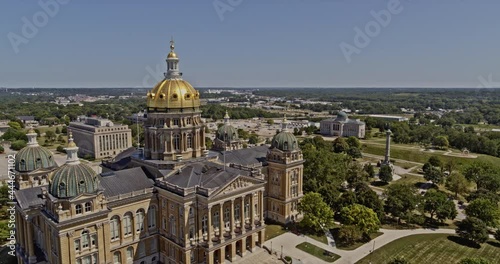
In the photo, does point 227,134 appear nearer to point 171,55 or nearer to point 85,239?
point 171,55

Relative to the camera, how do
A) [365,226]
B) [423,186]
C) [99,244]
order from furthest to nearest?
[423,186]
[365,226]
[99,244]

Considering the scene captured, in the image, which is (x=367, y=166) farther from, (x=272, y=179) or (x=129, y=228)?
(x=129, y=228)

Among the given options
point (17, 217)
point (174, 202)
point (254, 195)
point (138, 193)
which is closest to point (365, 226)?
point (254, 195)

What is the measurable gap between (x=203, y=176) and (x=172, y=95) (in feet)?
50.1

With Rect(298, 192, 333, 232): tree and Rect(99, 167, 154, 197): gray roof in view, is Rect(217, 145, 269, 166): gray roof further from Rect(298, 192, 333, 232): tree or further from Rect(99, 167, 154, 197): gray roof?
Rect(99, 167, 154, 197): gray roof

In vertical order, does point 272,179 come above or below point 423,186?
above

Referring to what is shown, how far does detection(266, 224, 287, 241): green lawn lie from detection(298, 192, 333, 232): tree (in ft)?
15.1

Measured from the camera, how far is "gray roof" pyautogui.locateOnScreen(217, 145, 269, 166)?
70.7 meters

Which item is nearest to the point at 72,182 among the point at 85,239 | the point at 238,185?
the point at 85,239

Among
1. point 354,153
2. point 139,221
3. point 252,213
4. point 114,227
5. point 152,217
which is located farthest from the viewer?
point 354,153

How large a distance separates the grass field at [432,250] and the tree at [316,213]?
402 inches

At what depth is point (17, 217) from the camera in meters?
50.5

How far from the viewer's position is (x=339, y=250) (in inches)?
2350

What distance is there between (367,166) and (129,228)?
76077mm
